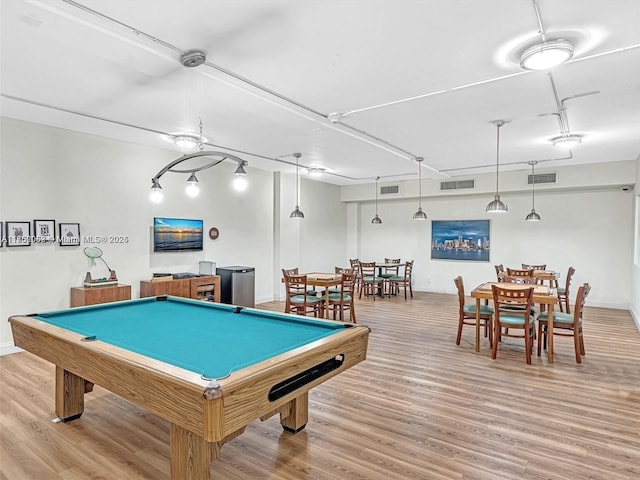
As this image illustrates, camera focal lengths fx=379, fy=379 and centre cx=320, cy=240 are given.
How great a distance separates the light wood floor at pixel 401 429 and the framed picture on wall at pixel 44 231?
154 cm

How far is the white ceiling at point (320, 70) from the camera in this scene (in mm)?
2566

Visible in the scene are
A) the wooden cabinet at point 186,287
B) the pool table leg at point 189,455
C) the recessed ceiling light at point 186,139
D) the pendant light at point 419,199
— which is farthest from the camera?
the pendant light at point 419,199

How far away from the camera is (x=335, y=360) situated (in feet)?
8.23

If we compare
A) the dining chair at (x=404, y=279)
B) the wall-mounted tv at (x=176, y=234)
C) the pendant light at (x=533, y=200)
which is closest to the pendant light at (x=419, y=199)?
the dining chair at (x=404, y=279)

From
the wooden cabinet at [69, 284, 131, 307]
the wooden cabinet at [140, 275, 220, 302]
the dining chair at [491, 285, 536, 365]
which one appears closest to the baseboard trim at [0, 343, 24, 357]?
the wooden cabinet at [69, 284, 131, 307]

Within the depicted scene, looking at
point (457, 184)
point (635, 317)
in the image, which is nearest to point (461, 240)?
point (457, 184)

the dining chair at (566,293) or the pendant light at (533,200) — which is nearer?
the dining chair at (566,293)

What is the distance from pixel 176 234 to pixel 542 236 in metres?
8.12

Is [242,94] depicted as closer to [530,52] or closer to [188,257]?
[530,52]

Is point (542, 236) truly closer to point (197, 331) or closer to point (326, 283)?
point (326, 283)

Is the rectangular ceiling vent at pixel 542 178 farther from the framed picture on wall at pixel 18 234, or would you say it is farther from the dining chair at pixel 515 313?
the framed picture on wall at pixel 18 234

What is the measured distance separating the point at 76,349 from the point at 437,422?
272 cm

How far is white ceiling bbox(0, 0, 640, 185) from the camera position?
2566mm

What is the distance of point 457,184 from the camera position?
9531mm
